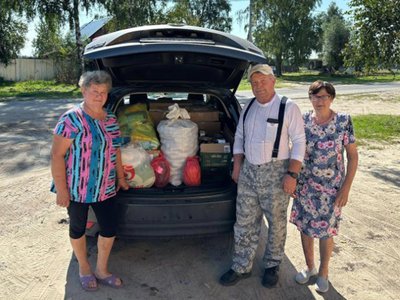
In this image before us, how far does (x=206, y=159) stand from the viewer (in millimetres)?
3428

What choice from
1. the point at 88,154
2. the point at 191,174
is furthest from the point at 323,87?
the point at 88,154

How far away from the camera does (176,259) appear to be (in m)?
3.41

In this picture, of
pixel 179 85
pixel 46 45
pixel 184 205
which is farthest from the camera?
pixel 46 45

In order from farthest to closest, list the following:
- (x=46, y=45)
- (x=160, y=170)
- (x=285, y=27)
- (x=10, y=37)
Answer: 1. (x=285, y=27)
2. (x=46, y=45)
3. (x=10, y=37)
4. (x=160, y=170)

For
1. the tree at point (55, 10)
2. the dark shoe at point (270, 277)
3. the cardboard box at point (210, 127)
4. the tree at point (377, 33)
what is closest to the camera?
the dark shoe at point (270, 277)

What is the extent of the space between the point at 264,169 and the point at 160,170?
0.92 m

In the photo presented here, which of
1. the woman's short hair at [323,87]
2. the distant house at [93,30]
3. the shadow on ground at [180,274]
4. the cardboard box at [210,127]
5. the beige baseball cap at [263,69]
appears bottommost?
the shadow on ground at [180,274]

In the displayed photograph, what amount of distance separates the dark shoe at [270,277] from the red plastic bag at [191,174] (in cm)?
91

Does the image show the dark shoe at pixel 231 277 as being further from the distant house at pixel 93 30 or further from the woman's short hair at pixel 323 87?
the distant house at pixel 93 30

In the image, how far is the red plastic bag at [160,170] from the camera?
3264mm

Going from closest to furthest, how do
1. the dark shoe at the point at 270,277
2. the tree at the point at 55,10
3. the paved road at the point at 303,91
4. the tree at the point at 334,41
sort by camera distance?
the dark shoe at the point at 270,277
the paved road at the point at 303,91
the tree at the point at 55,10
the tree at the point at 334,41

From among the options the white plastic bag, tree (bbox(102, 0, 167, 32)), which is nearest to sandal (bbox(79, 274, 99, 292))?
the white plastic bag

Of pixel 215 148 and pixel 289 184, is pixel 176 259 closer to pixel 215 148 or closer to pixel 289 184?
pixel 215 148

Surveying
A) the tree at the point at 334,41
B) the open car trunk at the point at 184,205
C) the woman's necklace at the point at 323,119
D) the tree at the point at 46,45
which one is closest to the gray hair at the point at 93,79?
the open car trunk at the point at 184,205
